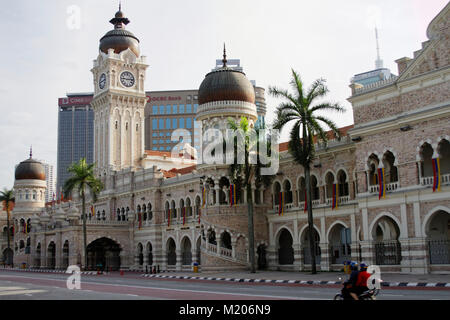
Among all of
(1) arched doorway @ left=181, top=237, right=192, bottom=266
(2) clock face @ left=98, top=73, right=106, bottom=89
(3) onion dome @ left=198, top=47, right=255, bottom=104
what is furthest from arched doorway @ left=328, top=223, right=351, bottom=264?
(2) clock face @ left=98, top=73, right=106, bottom=89

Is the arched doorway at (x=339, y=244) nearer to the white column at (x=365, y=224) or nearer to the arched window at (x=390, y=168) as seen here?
the white column at (x=365, y=224)

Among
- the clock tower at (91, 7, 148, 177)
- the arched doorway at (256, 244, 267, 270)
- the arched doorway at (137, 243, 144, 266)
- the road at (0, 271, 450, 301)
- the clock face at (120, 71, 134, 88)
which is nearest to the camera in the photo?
the road at (0, 271, 450, 301)

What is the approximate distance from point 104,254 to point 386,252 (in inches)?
1334

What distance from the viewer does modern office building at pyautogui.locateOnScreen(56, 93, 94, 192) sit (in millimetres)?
185125

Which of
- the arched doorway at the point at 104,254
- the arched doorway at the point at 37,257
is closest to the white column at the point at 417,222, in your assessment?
the arched doorway at the point at 104,254

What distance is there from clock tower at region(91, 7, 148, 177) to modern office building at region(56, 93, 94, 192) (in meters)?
122

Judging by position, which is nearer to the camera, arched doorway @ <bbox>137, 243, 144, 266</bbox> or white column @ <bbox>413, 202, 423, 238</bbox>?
white column @ <bbox>413, 202, 423, 238</bbox>

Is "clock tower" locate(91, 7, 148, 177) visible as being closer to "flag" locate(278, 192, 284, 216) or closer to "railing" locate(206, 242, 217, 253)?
"railing" locate(206, 242, 217, 253)

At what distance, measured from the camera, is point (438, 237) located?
97.9ft

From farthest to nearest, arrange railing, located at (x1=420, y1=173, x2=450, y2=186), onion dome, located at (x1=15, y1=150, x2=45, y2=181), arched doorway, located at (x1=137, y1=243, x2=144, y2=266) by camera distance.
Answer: onion dome, located at (x1=15, y1=150, x2=45, y2=181)
arched doorway, located at (x1=137, y1=243, x2=144, y2=266)
railing, located at (x1=420, y1=173, x2=450, y2=186)

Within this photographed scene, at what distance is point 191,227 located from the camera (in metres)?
47.3

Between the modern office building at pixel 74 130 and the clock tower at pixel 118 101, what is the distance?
12234 centimetres

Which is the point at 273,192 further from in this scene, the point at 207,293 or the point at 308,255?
the point at 207,293

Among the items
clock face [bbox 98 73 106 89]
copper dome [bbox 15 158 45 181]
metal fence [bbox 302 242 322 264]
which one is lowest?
metal fence [bbox 302 242 322 264]
